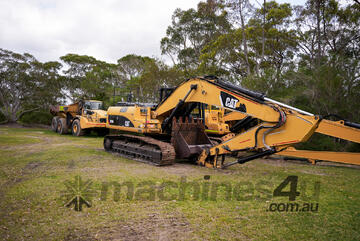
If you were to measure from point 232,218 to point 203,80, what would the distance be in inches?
166

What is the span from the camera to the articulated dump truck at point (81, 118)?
1524 centimetres

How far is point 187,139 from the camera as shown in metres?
8.02

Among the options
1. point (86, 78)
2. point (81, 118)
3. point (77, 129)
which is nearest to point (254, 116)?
point (81, 118)

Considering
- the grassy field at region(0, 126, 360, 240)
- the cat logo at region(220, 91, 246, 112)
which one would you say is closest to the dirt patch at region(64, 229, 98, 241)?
the grassy field at region(0, 126, 360, 240)

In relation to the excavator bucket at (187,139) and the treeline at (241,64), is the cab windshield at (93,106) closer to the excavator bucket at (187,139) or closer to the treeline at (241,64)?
the treeline at (241,64)

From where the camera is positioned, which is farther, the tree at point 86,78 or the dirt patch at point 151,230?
the tree at point 86,78

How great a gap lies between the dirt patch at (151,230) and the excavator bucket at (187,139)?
13.1ft

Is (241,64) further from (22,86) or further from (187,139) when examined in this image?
(22,86)

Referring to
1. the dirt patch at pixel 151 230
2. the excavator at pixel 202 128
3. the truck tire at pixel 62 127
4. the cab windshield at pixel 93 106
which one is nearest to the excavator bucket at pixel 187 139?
the excavator at pixel 202 128

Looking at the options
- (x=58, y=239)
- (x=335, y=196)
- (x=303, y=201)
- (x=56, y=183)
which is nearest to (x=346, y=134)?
(x=335, y=196)

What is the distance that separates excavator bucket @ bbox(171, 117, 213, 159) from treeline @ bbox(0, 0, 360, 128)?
6.03 metres

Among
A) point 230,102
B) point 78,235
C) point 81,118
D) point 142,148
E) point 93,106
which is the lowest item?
point 78,235

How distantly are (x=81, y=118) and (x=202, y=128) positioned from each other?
401 inches

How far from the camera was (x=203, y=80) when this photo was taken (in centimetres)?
710
